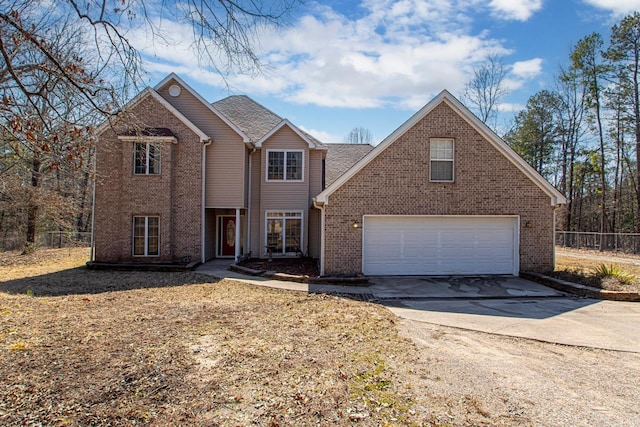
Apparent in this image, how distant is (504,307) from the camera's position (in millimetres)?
9242

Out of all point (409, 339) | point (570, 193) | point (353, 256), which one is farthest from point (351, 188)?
point (570, 193)

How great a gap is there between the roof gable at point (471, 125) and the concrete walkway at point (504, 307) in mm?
3137

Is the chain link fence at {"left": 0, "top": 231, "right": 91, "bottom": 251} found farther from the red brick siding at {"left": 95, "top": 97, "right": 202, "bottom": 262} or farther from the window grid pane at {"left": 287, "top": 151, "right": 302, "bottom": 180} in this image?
the window grid pane at {"left": 287, "top": 151, "right": 302, "bottom": 180}

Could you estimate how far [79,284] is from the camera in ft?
38.0

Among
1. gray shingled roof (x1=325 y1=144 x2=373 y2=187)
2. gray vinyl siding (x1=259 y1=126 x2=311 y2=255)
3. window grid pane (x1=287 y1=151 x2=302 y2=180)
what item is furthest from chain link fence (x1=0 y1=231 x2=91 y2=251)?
gray shingled roof (x1=325 y1=144 x2=373 y2=187)

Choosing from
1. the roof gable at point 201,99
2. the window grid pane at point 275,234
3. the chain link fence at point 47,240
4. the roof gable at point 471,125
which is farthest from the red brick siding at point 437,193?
the chain link fence at point 47,240

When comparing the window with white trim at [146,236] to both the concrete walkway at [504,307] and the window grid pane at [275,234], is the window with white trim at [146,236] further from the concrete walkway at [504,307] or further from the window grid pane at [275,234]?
the window grid pane at [275,234]

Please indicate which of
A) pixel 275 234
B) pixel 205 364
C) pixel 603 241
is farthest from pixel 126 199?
pixel 603 241

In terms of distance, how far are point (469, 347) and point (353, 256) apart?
6666 millimetres

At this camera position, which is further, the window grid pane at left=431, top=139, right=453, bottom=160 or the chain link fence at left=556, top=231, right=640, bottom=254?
the chain link fence at left=556, top=231, right=640, bottom=254

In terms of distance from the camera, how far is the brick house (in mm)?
12773

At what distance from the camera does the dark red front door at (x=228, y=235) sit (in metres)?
18.5

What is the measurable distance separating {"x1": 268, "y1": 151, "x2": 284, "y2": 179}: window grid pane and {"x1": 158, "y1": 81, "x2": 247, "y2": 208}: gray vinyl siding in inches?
48.2

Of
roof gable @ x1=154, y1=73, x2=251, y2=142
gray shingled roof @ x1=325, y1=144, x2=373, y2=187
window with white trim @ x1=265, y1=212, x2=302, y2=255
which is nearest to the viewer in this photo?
roof gable @ x1=154, y1=73, x2=251, y2=142
